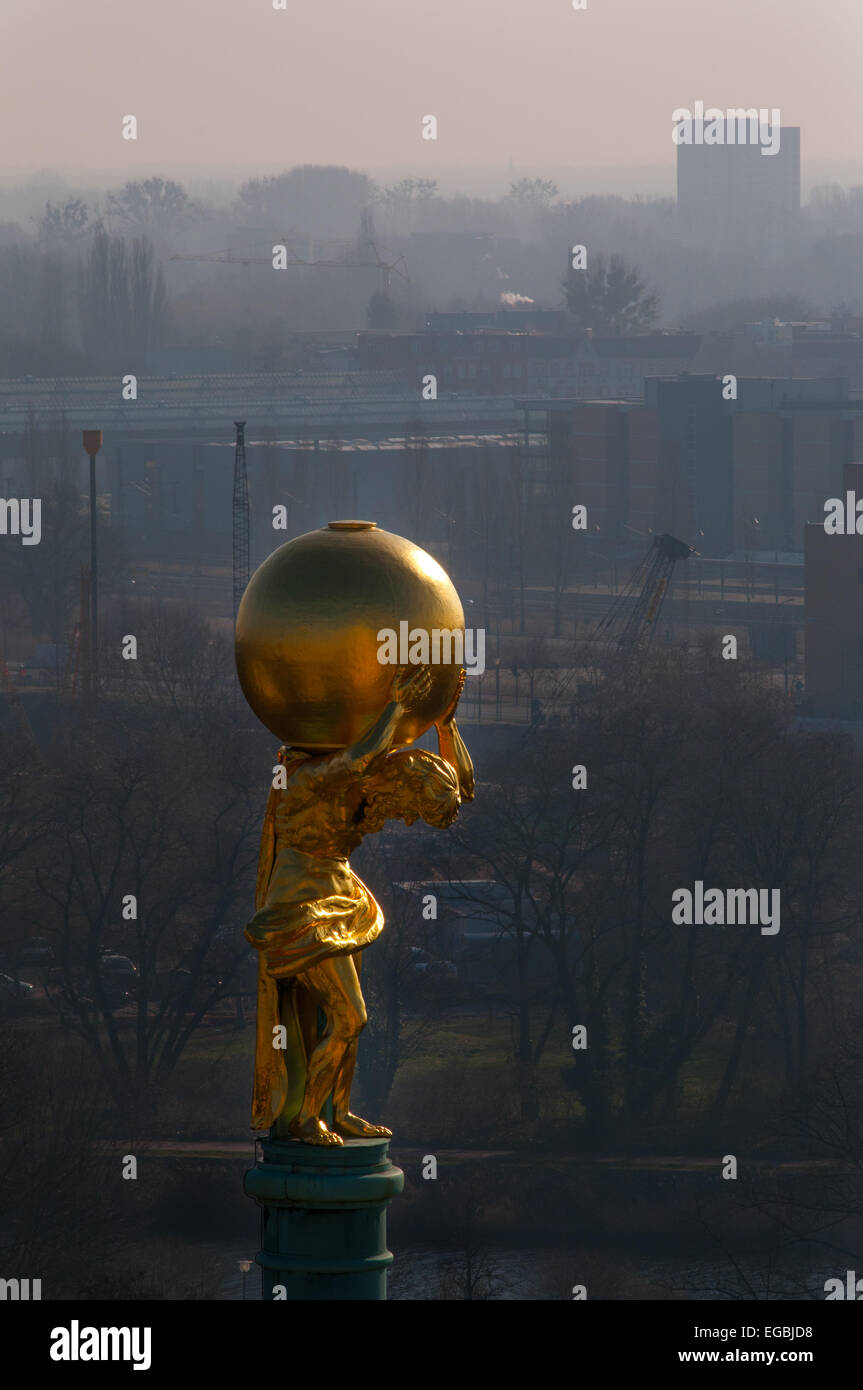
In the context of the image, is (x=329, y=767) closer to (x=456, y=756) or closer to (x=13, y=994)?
(x=456, y=756)

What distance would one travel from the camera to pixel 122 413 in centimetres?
9694

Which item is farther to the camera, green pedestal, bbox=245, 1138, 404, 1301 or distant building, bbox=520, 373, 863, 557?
distant building, bbox=520, 373, 863, 557

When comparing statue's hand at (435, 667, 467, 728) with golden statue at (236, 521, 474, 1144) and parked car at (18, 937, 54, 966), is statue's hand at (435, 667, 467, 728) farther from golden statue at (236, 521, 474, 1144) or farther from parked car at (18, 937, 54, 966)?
parked car at (18, 937, 54, 966)

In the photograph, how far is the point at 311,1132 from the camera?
17.7 ft

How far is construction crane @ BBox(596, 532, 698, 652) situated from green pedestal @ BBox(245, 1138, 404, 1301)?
51.4 m

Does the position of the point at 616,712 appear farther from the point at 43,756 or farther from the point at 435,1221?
the point at 435,1221

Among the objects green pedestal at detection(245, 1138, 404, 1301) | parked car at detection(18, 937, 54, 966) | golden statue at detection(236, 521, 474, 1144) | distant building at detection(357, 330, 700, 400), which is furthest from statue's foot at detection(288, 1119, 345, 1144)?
A: distant building at detection(357, 330, 700, 400)

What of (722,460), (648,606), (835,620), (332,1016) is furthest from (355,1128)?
(722,460)

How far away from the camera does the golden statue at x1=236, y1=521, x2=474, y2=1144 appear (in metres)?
5.18

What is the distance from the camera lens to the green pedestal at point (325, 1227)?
5059 mm

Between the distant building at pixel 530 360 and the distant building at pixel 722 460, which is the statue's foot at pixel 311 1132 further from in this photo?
the distant building at pixel 530 360
